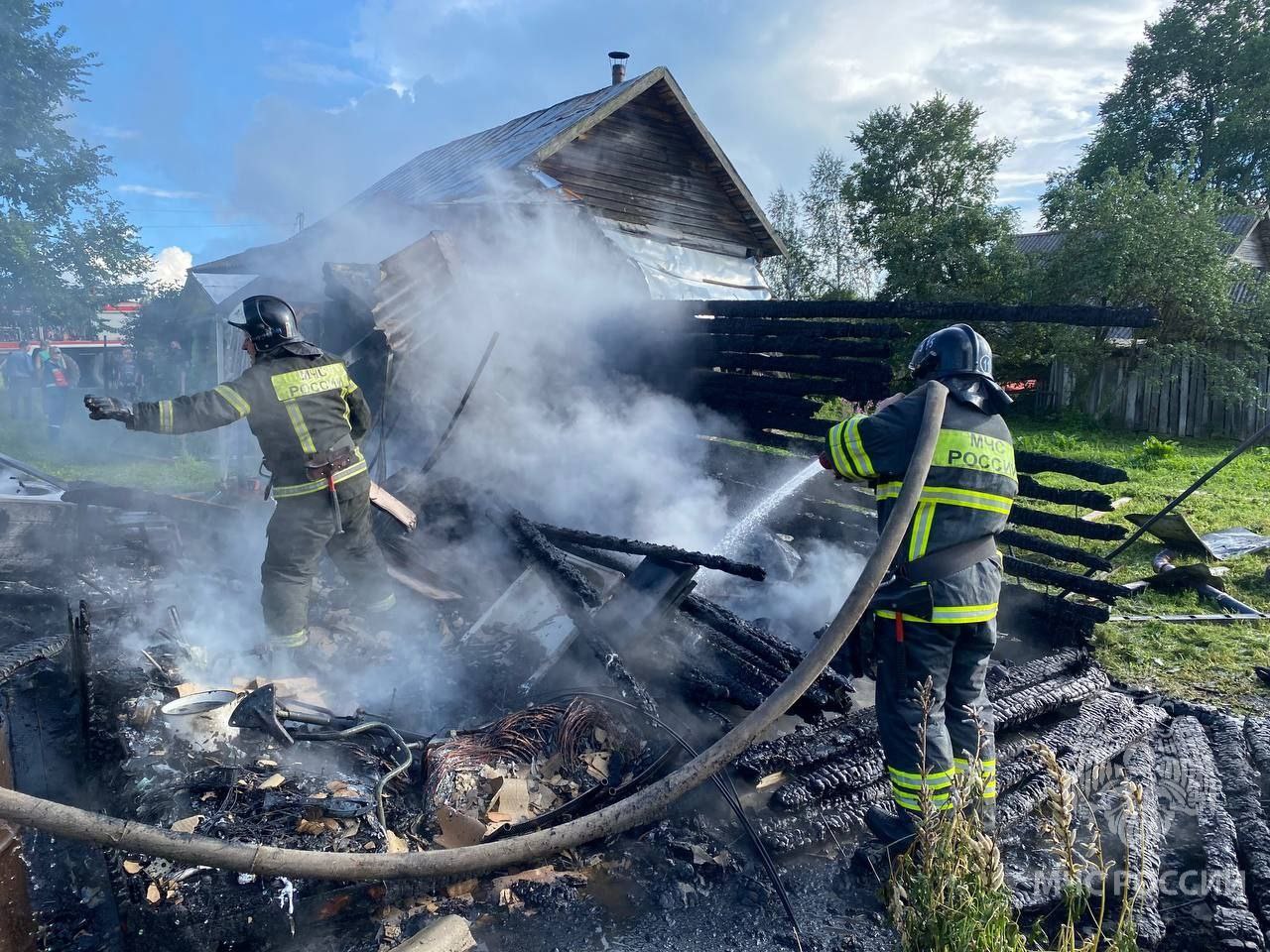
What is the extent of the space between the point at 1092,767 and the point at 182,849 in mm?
3943

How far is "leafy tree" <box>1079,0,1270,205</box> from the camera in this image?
23688 mm

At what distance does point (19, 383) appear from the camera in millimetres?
16250

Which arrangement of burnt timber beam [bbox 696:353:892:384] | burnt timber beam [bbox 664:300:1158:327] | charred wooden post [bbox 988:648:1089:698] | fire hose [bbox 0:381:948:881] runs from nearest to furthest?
fire hose [bbox 0:381:948:881]
charred wooden post [bbox 988:648:1089:698]
burnt timber beam [bbox 664:300:1158:327]
burnt timber beam [bbox 696:353:892:384]

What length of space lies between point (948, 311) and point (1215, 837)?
3.64 m

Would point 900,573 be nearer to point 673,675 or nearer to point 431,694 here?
point 673,675

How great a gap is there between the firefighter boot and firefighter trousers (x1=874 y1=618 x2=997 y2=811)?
0.11 m

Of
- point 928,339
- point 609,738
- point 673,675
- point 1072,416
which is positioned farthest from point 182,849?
point 1072,416

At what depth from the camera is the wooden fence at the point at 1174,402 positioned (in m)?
14.1

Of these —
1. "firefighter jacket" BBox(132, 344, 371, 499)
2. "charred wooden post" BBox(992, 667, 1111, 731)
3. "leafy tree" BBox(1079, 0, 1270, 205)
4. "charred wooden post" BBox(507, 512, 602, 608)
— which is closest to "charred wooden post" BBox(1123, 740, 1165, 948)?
"charred wooden post" BBox(992, 667, 1111, 731)

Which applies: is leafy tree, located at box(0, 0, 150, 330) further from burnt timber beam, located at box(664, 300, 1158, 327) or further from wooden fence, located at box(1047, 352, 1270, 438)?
wooden fence, located at box(1047, 352, 1270, 438)

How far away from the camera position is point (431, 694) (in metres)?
4.33

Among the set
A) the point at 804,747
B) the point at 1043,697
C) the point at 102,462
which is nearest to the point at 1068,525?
the point at 1043,697

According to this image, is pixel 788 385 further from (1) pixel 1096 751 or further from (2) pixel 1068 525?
(1) pixel 1096 751

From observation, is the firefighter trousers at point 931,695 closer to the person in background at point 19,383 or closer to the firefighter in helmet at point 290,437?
the firefighter in helmet at point 290,437
